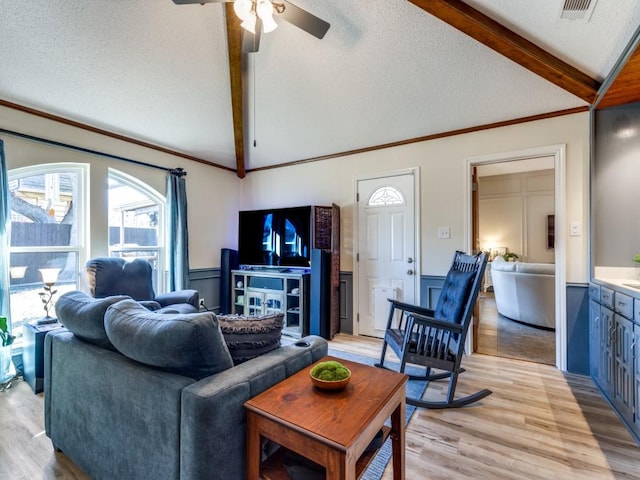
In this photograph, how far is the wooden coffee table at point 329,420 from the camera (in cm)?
89

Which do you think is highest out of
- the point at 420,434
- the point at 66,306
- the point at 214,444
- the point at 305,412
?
the point at 66,306

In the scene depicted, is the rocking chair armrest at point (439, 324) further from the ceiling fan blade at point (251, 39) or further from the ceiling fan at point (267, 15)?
the ceiling fan blade at point (251, 39)

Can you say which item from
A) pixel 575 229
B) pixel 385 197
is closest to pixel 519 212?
pixel 575 229

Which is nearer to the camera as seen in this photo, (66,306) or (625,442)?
(66,306)

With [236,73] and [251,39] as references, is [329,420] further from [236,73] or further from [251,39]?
[236,73]

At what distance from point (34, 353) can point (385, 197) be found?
3.70 m

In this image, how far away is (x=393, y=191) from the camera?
3.71 meters

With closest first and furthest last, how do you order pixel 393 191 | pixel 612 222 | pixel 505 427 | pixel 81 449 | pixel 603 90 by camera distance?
pixel 81 449 → pixel 505 427 → pixel 603 90 → pixel 612 222 → pixel 393 191

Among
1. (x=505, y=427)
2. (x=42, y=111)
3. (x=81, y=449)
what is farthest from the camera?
(x=42, y=111)

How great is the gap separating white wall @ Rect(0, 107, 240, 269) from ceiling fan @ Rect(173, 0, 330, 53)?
2103 millimetres

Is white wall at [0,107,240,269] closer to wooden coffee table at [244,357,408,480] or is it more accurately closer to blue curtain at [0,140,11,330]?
blue curtain at [0,140,11,330]

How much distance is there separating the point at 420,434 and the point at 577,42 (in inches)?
115

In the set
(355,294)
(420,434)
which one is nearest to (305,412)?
(420,434)

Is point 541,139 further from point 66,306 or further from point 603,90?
point 66,306
